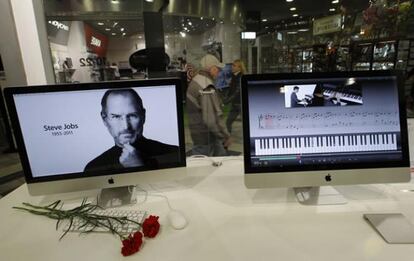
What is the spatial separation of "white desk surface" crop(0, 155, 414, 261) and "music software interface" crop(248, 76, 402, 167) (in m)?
0.17

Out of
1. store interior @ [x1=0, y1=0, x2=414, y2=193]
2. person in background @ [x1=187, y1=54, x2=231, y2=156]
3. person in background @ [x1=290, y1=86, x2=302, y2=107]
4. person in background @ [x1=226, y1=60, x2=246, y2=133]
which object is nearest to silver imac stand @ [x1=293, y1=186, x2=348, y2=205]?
person in background @ [x1=290, y1=86, x2=302, y2=107]

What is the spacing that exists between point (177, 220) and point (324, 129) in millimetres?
576

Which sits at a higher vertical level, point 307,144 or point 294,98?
point 294,98

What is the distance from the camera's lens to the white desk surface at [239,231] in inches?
28.4

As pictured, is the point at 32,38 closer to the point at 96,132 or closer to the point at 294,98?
the point at 96,132

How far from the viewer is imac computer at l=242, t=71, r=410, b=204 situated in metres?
0.90

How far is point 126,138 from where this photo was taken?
0.96 m

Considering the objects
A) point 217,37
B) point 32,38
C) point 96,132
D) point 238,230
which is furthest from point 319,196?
point 217,37

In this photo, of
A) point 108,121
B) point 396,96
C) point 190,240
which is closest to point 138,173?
point 108,121

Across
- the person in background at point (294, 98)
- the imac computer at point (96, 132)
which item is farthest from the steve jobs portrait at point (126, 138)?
the person in background at point (294, 98)

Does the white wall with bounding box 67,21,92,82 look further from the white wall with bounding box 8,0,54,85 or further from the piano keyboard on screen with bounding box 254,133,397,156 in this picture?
the piano keyboard on screen with bounding box 254,133,397,156

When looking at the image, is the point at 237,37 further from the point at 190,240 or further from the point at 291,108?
the point at 190,240

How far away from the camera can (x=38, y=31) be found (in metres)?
1.93

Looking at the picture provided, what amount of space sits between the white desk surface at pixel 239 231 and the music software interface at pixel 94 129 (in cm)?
19
